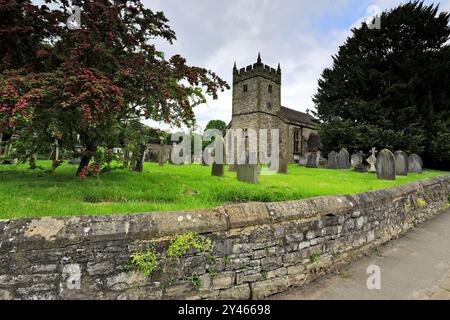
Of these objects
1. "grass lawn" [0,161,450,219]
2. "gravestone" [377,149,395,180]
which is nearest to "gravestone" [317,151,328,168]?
"gravestone" [377,149,395,180]

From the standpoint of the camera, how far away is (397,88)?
66.3 feet

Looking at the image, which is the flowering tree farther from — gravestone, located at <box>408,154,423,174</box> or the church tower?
the church tower

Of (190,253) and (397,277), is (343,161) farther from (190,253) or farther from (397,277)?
(190,253)

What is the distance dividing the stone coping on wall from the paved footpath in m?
1.05

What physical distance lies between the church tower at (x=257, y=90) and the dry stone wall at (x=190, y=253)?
2792 cm

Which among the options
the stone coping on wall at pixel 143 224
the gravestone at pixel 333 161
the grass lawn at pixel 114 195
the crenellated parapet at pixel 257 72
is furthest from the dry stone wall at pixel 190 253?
the crenellated parapet at pixel 257 72

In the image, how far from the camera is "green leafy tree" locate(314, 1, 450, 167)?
1909 centimetres

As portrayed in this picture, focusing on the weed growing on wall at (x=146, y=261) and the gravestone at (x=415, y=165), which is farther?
the gravestone at (x=415, y=165)

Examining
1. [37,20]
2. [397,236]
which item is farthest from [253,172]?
[37,20]

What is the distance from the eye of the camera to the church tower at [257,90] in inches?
1241

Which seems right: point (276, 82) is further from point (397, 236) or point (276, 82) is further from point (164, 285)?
point (164, 285)

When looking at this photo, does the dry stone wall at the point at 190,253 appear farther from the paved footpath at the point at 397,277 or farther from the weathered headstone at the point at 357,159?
the weathered headstone at the point at 357,159

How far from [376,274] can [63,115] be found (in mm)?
6332
